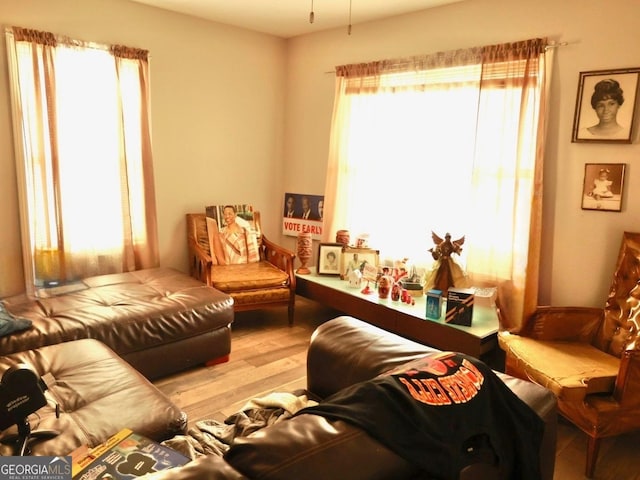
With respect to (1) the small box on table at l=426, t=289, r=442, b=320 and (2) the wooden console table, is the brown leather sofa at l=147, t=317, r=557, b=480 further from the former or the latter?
(1) the small box on table at l=426, t=289, r=442, b=320

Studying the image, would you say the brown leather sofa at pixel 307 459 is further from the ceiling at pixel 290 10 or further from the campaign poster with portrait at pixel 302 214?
the campaign poster with portrait at pixel 302 214

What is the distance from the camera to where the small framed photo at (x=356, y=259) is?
3582mm

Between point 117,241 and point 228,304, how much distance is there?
1.21m

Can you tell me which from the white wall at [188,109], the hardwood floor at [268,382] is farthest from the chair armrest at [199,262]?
the hardwood floor at [268,382]

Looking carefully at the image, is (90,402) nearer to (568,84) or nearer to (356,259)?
(356,259)

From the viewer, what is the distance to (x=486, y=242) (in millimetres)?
3045

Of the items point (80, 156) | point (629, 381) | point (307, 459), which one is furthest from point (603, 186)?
point (80, 156)

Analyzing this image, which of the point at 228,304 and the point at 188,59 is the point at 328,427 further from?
the point at 188,59

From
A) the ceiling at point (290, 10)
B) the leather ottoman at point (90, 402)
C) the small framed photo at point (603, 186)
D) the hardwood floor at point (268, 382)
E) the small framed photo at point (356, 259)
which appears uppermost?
the ceiling at point (290, 10)

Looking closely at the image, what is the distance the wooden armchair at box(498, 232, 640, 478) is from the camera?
1944mm

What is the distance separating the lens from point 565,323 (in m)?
2.43

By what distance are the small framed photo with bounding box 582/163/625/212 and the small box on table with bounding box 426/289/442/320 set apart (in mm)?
979

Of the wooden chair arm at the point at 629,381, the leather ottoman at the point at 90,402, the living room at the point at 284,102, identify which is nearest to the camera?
the leather ottoman at the point at 90,402

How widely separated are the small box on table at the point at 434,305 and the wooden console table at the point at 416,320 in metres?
0.04
